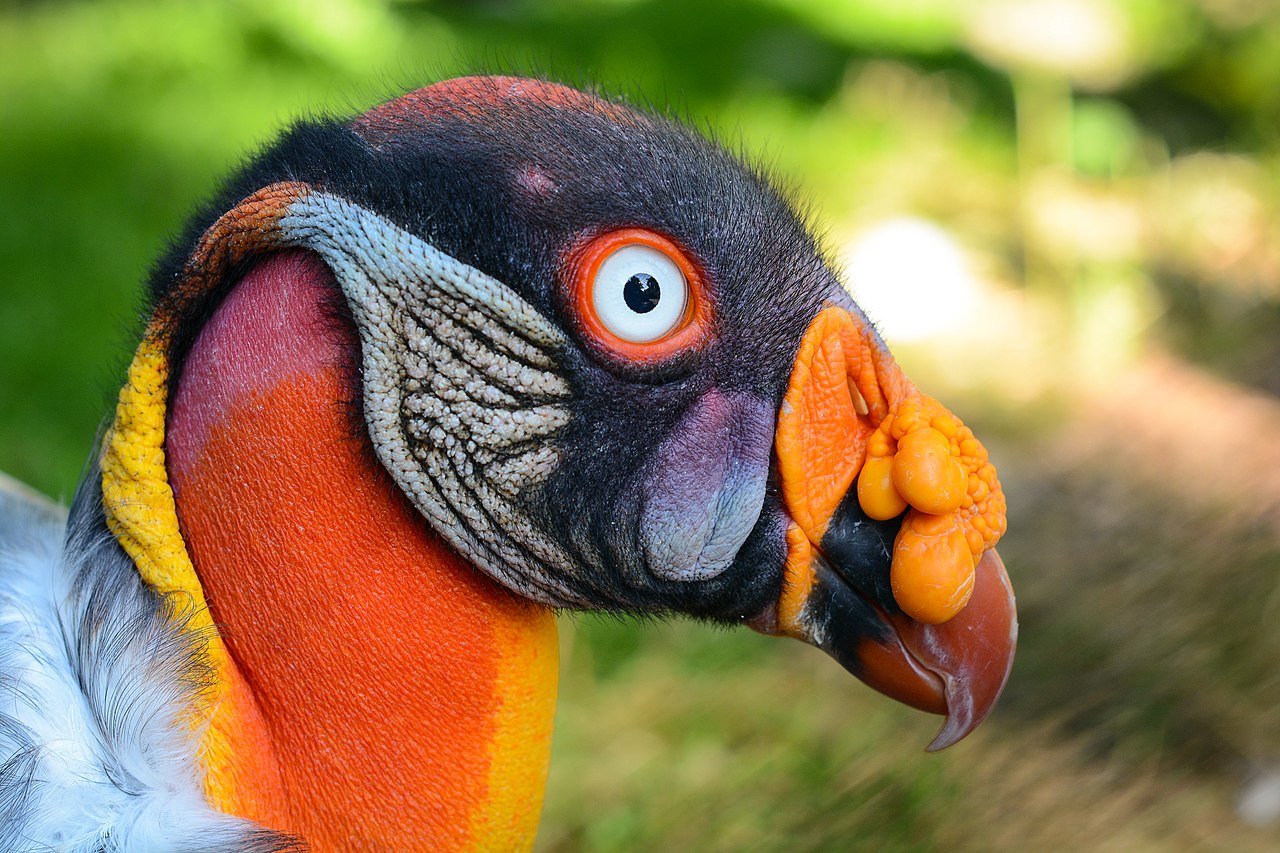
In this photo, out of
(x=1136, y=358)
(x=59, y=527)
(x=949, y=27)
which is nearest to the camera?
(x=59, y=527)

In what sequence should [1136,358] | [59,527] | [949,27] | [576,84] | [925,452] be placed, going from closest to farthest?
1. [925,452]
2. [576,84]
3. [59,527]
4. [1136,358]
5. [949,27]

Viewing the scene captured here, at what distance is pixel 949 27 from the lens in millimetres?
10047

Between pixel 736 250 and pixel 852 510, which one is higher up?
pixel 736 250

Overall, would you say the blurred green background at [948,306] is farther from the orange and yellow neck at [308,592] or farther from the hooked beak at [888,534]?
the hooked beak at [888,534]

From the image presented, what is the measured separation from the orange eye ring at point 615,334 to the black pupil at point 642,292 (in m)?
0.04

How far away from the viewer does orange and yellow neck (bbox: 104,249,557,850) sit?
1812mm

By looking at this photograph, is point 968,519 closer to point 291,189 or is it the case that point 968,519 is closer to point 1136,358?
point 291,189

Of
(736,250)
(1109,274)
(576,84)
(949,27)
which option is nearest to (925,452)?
(736,250)

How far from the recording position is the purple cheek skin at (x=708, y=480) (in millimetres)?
1800

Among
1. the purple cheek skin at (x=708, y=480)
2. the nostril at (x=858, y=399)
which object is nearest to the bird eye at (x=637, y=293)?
the purple cheek skin at (x=708, y=480)

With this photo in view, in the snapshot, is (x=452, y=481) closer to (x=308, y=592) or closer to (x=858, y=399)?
(x=308, y=592)

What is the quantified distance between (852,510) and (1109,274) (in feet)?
14.5

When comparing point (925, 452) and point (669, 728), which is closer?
point (925, 452)

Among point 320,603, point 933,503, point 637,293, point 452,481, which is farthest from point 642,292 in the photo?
point 320,603
